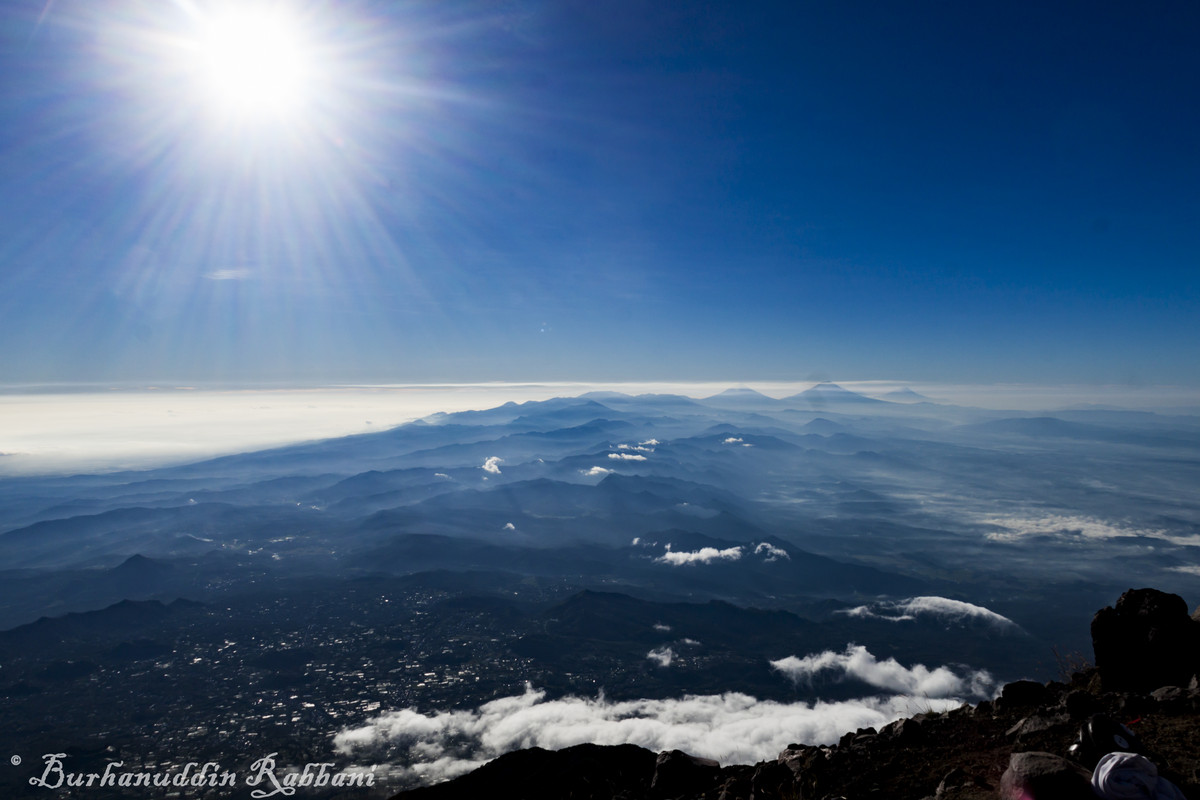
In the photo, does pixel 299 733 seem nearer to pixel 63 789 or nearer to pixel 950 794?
pixel 63 789

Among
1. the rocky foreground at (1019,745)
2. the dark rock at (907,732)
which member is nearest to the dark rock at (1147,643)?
the rocky foreground at (1019,745)

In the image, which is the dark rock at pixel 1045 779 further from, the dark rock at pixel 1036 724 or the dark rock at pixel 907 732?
the dark rock at pixel 907 732

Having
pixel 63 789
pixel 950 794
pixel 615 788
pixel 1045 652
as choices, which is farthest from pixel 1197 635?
pixel 1045 652

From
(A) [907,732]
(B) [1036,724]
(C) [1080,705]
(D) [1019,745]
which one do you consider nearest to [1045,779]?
(D) [1019,745]

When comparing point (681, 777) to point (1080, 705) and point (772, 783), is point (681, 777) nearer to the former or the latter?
point (772, 783)

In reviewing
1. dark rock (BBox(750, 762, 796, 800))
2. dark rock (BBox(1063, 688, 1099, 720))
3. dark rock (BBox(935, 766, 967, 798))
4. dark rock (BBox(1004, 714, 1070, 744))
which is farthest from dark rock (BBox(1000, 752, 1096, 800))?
dark rock (BBox(1063, 688, 1099, 720))

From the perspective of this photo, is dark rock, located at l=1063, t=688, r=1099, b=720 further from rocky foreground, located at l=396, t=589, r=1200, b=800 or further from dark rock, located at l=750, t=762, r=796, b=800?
dark rock, located at l=750, t=762, r=796, b=800
